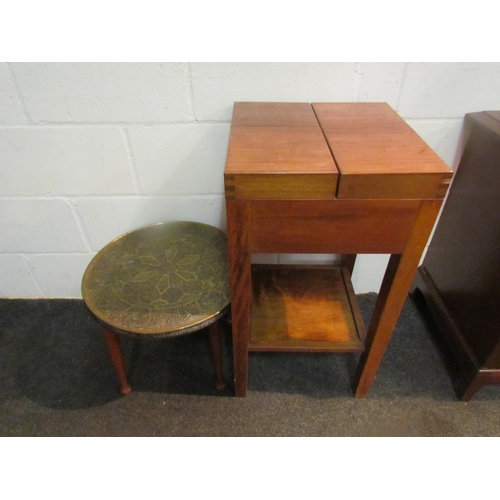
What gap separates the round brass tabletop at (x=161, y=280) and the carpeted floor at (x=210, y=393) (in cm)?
34

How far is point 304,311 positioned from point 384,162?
0.53 m

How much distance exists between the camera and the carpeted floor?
97 cm

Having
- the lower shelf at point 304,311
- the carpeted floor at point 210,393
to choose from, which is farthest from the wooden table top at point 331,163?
the carpeted floor at point 210,393

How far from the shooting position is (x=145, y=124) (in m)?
0.96

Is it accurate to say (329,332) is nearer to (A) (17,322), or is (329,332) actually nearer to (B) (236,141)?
(B) (236,141)

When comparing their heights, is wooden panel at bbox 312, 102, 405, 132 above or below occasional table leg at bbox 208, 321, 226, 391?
above

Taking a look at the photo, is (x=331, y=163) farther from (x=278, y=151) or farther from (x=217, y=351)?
(x=217, y=351)

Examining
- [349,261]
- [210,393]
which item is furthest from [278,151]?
[210,393]

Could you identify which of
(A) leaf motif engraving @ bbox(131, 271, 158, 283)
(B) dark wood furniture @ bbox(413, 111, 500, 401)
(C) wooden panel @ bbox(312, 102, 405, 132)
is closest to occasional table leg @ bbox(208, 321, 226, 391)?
(A) leaf motif engraving @ bbox(131, 271, 158, 283)

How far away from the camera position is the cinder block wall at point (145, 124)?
896 mm

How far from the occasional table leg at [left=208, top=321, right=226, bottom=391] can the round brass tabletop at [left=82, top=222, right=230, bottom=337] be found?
0.08 meters

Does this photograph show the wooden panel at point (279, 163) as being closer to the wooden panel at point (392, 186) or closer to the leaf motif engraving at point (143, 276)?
the wooden panel at point (392, 186)

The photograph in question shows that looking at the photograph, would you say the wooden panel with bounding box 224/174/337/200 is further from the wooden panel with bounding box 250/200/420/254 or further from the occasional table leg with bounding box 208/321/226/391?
the occasional table leg with bounding box 208/321/226/391

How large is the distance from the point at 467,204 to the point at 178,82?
0.84 metres
